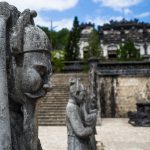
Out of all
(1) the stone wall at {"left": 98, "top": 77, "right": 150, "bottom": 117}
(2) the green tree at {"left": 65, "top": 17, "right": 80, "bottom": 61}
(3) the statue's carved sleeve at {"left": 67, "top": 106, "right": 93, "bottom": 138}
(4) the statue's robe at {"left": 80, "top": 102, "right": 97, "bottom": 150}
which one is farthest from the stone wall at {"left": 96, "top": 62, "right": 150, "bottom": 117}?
(3) the statue's carved sleeve at {"left": 67, "top": 106, "right": 93, "bottom": 138}

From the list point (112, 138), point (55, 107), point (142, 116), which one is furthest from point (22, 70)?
point (55, 107)

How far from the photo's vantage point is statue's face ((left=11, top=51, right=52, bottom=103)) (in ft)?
6.93

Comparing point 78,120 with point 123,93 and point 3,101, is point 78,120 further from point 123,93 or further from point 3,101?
point 123,93

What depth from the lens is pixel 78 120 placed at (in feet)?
17.1

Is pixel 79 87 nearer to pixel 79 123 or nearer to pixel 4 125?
pixel 79 123

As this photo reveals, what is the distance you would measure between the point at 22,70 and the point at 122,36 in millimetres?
39904

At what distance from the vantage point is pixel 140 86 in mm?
20125

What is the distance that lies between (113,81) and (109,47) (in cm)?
2050

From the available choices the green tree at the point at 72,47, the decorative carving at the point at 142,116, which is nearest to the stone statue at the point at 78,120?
the decorative carving at the point at 142,116

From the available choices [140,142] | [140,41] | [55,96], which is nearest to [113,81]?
[55,96]

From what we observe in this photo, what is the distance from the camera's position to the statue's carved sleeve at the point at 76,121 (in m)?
5.19

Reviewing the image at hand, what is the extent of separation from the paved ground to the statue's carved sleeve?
15.6ft

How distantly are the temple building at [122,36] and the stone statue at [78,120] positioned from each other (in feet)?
112

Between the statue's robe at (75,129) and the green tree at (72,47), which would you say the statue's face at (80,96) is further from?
the green tree at (72,47)
